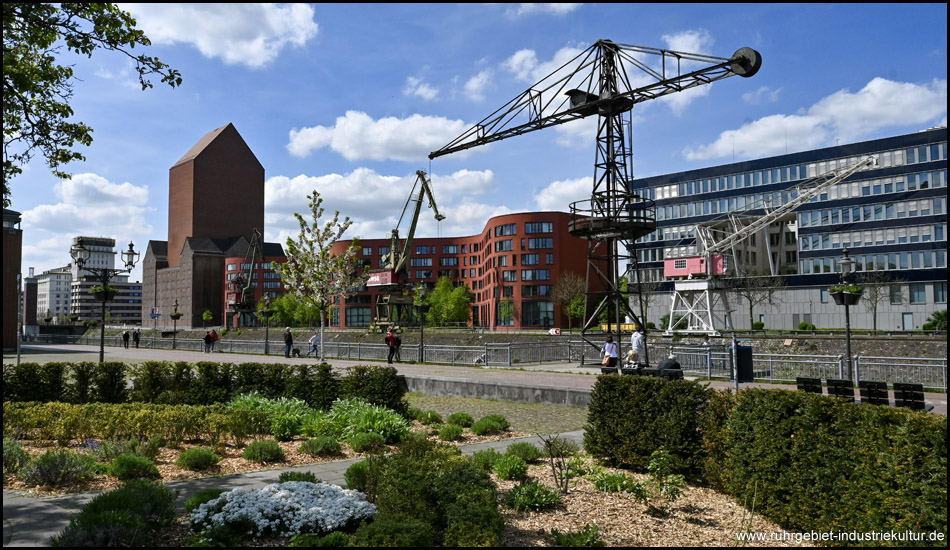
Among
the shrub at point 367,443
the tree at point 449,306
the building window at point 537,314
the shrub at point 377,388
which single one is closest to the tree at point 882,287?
the building window at point 537,314

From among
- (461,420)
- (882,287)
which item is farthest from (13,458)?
(882,287)

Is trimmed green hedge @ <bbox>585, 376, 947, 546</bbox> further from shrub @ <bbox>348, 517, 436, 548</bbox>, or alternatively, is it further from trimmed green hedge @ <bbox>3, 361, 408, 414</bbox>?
trimmed green hedge @ <bbox>3, 361, 408, 414</bbox>

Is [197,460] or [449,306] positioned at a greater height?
[449,306]

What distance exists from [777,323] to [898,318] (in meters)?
10.8

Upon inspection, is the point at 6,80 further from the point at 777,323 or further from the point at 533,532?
the point at 777,323

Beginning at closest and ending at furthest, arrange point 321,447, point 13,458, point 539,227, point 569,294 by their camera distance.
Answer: point 13,458, point 321,447, point 569,294, point 539,227

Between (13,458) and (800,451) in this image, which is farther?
(13,458)

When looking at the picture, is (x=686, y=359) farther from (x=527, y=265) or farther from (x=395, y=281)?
(x=527, y=265)

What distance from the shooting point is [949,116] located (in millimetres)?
3758

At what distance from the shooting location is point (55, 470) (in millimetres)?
7230

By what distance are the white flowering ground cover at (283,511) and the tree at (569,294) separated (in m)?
68.0

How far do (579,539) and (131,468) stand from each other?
552cm

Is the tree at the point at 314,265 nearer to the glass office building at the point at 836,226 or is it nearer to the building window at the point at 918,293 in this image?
the glass office building at the point at 836,226

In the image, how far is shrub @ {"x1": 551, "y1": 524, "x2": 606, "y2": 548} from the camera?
5.38 metres
